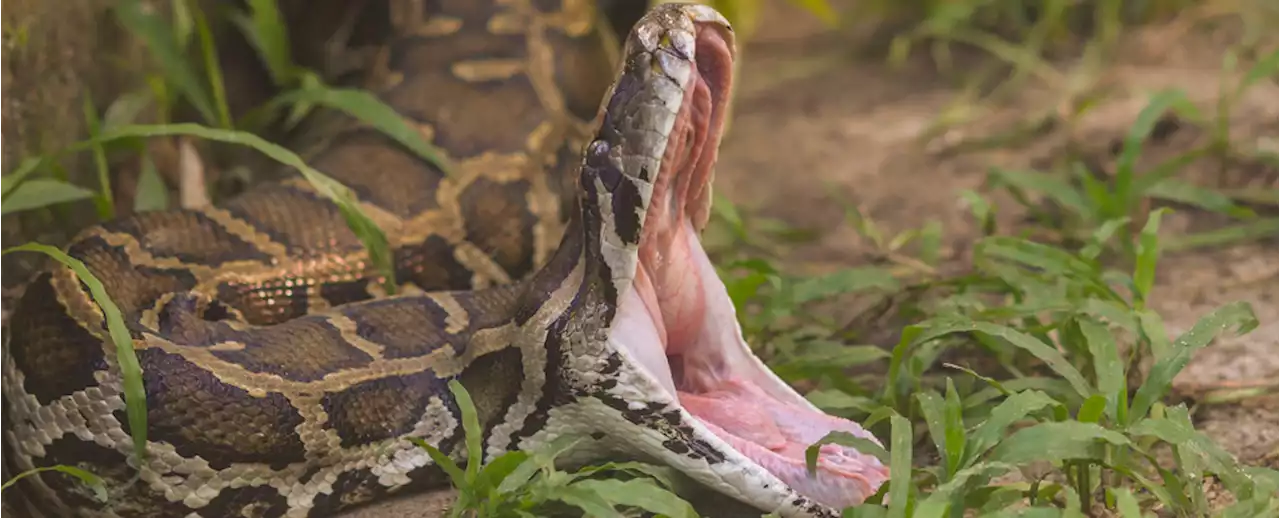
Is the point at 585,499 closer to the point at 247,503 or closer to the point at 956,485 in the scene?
the point at 956,485

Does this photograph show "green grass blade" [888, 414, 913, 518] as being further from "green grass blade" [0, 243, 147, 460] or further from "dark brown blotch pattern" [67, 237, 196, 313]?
"dark brown blotch pattern" [67, 237, 196, 313]

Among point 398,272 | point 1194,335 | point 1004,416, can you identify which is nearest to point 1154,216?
point 1194,335

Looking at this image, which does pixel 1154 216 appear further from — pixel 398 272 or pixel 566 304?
pixel 398 272

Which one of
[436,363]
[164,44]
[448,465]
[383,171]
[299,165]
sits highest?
[164,44]

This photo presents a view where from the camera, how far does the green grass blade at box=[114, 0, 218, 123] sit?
3.84 metres

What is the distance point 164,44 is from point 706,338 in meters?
2.05

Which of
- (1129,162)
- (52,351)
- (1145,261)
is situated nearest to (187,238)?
(52,351)

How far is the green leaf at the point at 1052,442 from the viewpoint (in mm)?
2402

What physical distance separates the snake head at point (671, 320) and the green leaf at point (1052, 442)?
311 millimetres

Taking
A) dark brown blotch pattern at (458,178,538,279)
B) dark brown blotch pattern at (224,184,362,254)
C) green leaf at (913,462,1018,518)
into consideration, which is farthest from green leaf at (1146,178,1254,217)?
dark brown blotch pattern at (224,184,362,254)

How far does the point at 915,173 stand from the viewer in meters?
4.93

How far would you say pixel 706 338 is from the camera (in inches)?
115

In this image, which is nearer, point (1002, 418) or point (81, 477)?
point (1002, 418)

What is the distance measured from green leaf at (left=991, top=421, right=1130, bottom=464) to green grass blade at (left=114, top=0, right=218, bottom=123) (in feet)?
8.66
